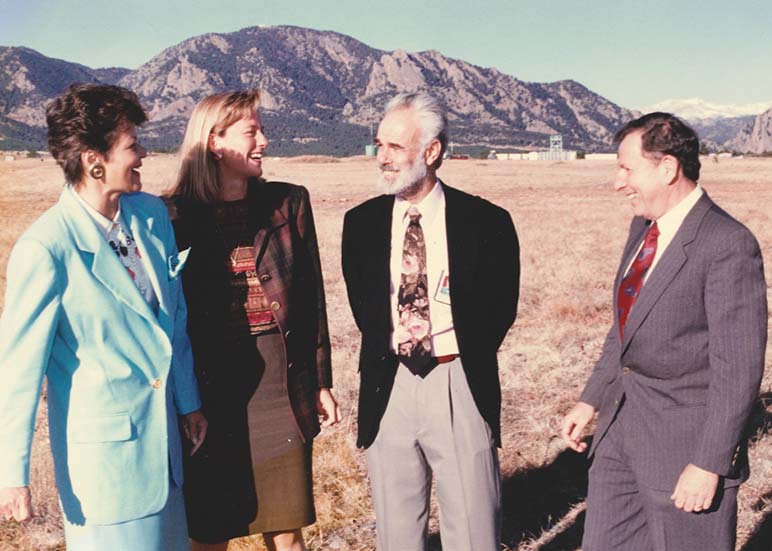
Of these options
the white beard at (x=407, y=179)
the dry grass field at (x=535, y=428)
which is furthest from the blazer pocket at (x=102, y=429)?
the white beard at (x=407, y=179)

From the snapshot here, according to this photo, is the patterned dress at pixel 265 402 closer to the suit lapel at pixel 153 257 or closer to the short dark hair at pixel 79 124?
the suit lapel at pixel 153 257

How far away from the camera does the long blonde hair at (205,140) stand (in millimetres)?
3270

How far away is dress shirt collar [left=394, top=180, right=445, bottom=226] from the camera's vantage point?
3.42 m

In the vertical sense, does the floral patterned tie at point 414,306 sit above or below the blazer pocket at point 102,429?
above

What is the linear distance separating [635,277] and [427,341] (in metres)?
0.91

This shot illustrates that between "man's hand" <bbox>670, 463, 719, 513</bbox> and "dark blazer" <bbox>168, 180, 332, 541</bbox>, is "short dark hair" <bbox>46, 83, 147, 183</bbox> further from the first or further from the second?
"man's hand" <bbox>670, 463, 719, 513</bbox>

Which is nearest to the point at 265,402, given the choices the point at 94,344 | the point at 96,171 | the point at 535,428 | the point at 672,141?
the point at 94,344

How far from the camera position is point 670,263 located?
280 cm

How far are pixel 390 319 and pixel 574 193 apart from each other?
34709 millimetres

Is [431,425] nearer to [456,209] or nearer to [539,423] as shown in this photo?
[456,209]

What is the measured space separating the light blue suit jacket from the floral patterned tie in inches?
40.8

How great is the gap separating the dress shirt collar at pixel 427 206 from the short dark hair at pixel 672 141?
941 millimetres

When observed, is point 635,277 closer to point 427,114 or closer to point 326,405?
point 427,114

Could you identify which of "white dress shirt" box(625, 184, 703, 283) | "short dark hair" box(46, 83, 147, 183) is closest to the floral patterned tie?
"white dress shirt" box(625, 184, 703, 283)
